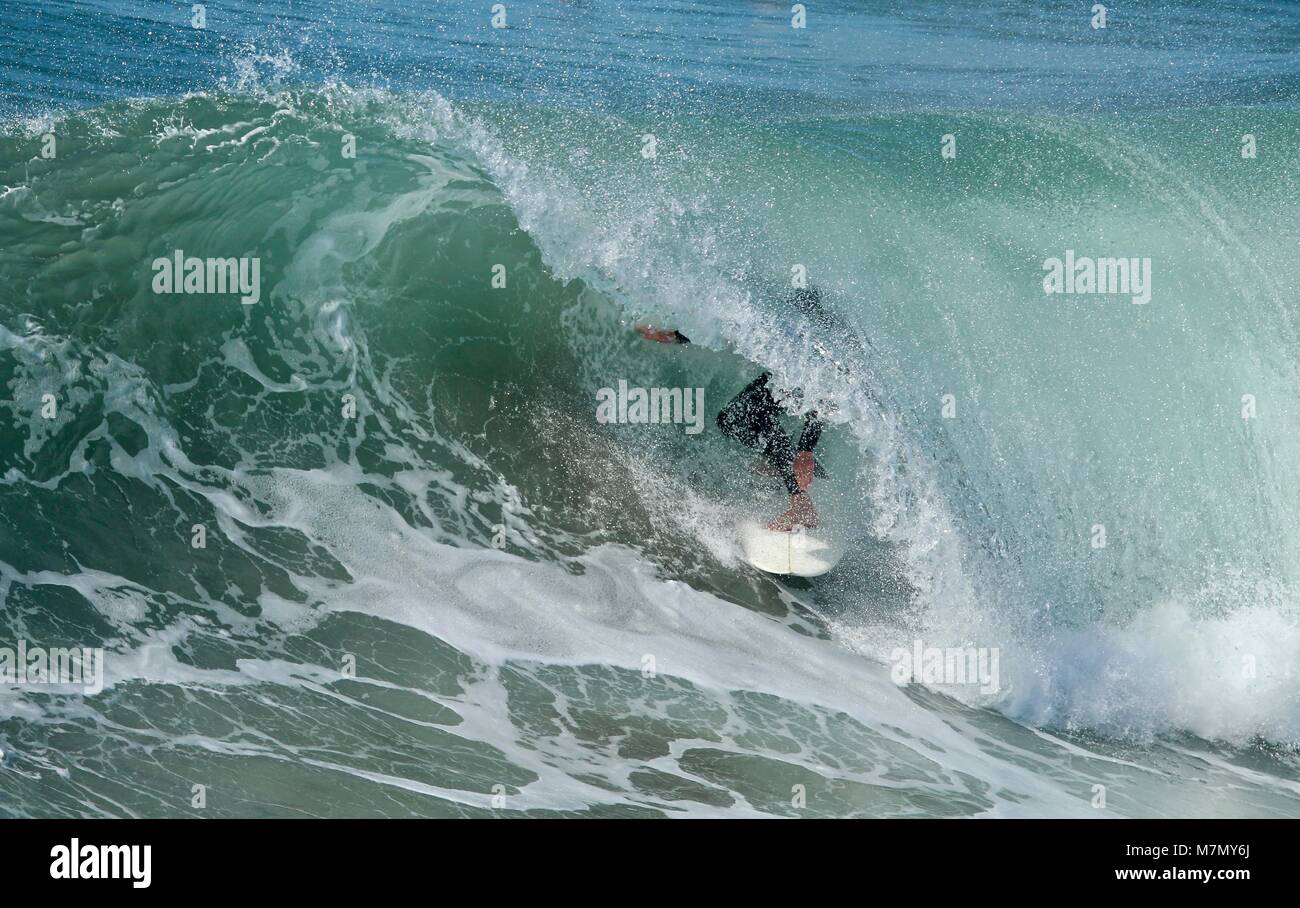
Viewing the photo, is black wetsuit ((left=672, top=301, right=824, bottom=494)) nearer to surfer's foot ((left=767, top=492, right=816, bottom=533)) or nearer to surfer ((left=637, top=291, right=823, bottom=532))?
surfer ((left=637, top=291, right=823, bottom=532))

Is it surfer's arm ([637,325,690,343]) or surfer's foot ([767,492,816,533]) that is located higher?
surfer's arm ([637,325,690,343])

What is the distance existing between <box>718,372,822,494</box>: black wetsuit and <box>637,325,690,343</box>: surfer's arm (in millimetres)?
694

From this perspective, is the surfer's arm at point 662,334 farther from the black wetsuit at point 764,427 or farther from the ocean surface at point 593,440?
the black wetsuit at point 764,427

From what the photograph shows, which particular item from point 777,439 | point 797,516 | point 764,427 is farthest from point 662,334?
point 797,516

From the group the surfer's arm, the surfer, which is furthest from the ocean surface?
the surfer

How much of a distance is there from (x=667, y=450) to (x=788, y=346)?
130 cm

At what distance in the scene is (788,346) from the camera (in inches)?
347

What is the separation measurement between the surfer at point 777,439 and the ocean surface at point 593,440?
196mm

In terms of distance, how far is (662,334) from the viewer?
358 inches

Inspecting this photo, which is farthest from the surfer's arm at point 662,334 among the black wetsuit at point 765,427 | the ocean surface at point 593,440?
the black wetsuit at point 765,427

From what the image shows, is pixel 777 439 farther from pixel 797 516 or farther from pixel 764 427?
pixel 797 516

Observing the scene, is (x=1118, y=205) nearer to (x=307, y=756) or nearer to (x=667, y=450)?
(x=667, y=450)

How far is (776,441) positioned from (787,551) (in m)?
0.89

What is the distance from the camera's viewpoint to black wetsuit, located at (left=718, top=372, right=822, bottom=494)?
872 centimetres
